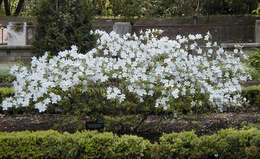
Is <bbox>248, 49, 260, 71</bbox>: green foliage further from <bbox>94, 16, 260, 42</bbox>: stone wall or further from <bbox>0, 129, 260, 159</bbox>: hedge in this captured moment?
<bbox>94, 16, 260, 42</bbox>: stone wall

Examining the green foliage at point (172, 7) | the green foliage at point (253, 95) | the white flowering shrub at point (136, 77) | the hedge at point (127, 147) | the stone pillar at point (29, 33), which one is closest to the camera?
the hedge at point (127, 147)

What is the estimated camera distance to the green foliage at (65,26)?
25.4 feet

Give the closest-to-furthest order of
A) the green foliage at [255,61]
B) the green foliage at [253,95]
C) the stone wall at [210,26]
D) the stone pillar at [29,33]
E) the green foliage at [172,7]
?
the green foliage at [253,95] → the green foliage at [255,61] → the stone pillar at [29,33] → the stone wall at [210,26] → the green foliage at [172,7]

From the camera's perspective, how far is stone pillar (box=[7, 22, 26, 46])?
11.1m

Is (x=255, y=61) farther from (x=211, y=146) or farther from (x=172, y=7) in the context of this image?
(x=172, y=7)

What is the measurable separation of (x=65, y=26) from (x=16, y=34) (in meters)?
4.00

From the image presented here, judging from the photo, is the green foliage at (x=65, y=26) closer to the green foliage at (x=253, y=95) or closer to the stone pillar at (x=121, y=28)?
the green foliage at (x=253, y=95)

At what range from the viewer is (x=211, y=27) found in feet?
45.0

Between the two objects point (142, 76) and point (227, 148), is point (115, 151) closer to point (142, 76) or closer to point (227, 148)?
point (142, 76)

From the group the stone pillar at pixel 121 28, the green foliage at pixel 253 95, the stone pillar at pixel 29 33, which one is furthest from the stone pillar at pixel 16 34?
the green foliage at pixel 253 95

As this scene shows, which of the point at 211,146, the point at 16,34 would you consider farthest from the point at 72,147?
the point at 16,34

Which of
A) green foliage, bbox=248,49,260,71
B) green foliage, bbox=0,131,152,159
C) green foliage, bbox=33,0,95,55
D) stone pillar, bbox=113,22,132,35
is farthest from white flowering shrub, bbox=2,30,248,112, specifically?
stone pillar, bbox=113,22,132,35

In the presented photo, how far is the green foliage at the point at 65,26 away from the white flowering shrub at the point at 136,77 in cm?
342

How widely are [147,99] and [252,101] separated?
268 cm
